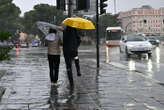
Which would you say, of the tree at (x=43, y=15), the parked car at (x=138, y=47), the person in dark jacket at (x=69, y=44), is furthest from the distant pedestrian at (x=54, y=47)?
the tree at (x=43, y=15)

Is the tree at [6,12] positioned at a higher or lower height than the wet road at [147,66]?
higher

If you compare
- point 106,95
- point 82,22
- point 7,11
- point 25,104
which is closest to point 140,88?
point 106,95

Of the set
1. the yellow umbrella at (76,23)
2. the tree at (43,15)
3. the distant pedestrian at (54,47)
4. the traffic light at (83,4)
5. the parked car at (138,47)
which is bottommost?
the parked car at (138,47)

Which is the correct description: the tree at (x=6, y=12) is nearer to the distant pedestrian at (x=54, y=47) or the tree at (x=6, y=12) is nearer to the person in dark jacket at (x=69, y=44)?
the distant pedestrian at (x=54, y=47)

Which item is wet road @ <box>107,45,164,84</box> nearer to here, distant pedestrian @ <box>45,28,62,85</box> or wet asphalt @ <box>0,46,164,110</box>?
wet asphalt @ <box>0,46,164,110</box>

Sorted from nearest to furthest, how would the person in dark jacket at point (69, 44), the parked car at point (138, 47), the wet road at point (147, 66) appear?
→ the person in dark jacket at point (69, 44)
the wet road at point (147, 66)
the parked car at point (138, 47)

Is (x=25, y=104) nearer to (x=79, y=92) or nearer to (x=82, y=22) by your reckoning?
(x=79, y=92)

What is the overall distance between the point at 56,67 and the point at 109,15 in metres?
122

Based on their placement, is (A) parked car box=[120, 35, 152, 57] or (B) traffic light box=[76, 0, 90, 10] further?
(A) parked car box=[120, 35, 152, 57]

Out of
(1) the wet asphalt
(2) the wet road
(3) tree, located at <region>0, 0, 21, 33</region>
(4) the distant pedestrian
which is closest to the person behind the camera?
(1) the wet asphalt

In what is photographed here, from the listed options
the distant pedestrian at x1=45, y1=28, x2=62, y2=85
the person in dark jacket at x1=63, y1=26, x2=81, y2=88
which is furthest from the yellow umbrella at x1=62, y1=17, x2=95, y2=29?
the distant pedestrian at x1=45, y1=28, x2=62, y2=85

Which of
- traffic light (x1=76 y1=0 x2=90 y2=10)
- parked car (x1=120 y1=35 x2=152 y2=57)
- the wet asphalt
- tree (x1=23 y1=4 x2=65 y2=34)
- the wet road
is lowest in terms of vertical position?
the wet road

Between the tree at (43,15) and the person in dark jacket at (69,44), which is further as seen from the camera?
the tree at (43,15)

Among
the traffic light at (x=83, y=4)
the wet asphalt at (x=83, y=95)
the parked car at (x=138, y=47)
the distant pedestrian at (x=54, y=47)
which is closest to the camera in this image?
the wet asphalt at (x=83, y=95)
